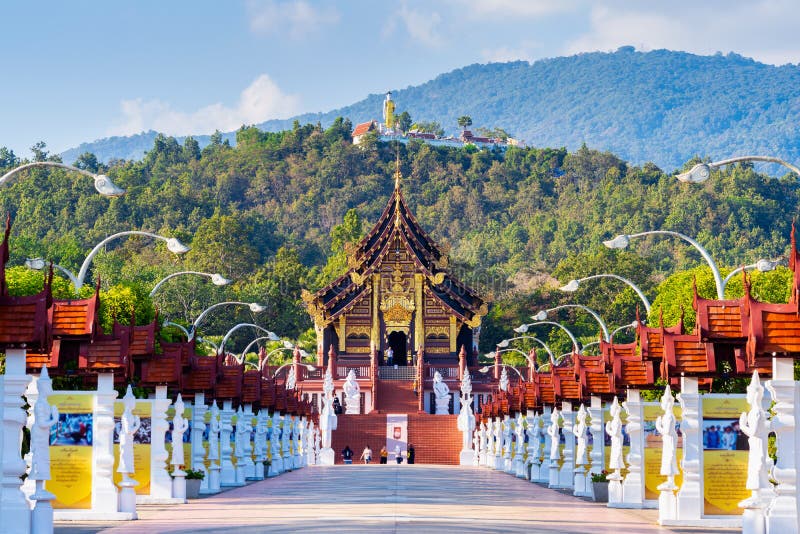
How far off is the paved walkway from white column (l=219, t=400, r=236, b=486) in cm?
151

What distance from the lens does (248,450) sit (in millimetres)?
50531

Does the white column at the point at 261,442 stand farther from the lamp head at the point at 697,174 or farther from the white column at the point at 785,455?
the white column at the point at 785,455

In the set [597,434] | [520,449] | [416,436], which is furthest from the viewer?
[416,436]

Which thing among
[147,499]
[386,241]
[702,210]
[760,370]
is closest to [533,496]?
[147,499]

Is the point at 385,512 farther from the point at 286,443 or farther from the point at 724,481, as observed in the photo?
the point at 286,443

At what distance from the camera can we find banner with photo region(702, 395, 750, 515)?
1059 inches

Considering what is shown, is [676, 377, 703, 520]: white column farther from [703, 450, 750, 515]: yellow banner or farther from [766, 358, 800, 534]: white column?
[766, 358, 800, 534]: white column

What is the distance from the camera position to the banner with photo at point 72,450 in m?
28.0

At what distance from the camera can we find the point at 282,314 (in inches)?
5433

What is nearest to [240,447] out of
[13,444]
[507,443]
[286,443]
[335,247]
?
[286,443]

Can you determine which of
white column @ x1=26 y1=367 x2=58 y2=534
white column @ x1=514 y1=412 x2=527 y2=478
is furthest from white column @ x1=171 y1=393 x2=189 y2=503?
white column @ x1=514 y1=412 x2=527 y2=478

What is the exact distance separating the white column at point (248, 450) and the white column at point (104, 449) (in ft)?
66.2

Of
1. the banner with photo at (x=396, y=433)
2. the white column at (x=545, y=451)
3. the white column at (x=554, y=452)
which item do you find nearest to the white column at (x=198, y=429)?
the white column at (x=554, y=452)

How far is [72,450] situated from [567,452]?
64.8ft
